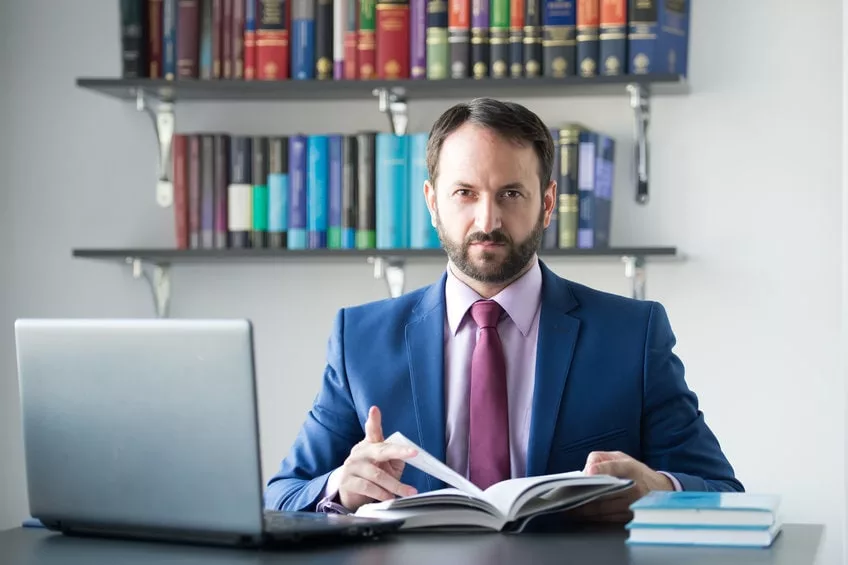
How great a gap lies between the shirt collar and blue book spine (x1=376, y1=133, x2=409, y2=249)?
0.95 meters

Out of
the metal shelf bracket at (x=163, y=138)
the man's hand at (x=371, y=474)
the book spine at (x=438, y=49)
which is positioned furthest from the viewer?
the metal shelf bracket at (x=163, y=138)

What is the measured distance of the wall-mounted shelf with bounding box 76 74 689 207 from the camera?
304 cm

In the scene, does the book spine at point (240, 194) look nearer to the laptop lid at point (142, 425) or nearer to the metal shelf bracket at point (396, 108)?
the metal shelf bracket at point (396, 108)

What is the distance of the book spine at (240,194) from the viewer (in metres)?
3.22

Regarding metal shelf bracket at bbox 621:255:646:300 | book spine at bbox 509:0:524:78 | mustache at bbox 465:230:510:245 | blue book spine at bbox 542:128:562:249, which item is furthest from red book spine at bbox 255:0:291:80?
mustache at bbox 465:230:510:245

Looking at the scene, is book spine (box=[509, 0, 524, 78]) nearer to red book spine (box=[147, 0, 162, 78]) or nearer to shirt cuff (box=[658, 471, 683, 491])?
red book spine (box=[147, 0, 162, 78])

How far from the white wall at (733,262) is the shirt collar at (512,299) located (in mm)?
1075

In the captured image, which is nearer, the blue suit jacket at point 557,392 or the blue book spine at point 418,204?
the blue suit jacket at point 557,392

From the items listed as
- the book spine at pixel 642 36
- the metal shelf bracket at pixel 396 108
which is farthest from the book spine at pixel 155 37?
the book spine at pixel 642 36

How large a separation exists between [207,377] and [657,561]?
0.53 m

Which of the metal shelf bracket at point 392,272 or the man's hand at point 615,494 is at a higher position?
the metal shelf bracket at point 392,272

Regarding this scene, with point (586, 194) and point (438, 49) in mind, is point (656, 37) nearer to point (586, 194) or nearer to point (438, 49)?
point (586, 194)

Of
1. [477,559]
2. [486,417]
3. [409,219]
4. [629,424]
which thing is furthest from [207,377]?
[409,219]

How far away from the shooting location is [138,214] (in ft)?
11.2
